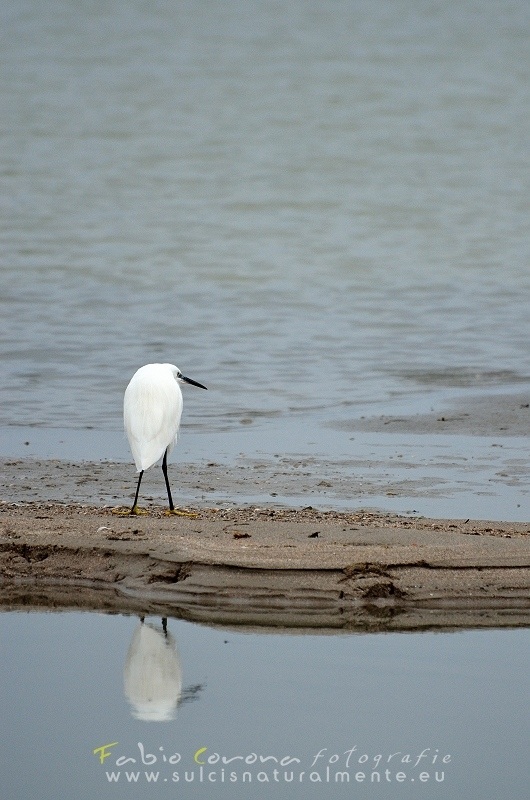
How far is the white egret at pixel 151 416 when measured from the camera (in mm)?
8586

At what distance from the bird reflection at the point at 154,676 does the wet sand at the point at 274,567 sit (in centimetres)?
27

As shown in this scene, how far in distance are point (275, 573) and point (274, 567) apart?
31mm

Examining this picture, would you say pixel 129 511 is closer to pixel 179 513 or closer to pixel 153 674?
pixel 179 513

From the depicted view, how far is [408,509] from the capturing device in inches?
347

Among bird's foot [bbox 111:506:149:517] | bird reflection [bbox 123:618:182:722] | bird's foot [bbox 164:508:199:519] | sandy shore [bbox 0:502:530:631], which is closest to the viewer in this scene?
bird reflection [bbox 123:618:182:722]

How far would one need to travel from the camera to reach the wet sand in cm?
656

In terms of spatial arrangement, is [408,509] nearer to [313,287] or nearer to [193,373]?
[193,373]

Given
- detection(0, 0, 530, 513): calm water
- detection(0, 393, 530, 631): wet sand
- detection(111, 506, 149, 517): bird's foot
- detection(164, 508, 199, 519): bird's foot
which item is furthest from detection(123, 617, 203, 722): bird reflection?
detection(0, 0, 530, 513): calm water

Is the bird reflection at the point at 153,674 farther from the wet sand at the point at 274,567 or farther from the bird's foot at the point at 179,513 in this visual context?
the bird's foot at the point at 179,513

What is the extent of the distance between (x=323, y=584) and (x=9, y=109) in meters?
42.2

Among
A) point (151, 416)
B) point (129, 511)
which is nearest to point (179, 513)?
point (129, 511)

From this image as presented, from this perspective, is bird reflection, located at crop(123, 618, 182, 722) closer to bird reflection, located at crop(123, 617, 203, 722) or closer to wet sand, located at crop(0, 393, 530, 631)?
bird reflection, located at crop(123, 617, 203, 722)

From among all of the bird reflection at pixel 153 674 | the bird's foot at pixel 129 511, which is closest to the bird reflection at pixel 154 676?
the bird reflection at pixel 153 674

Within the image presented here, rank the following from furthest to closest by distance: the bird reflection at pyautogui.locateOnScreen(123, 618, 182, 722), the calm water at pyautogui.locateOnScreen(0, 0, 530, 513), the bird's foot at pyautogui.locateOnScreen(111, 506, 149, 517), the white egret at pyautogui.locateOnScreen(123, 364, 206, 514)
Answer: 1. the calm water at pyautogui.locateOnScreen(0, 0, 530, 513)
2. the white egret at pyautogui.locateOnScreen(123, 364, 206, 514)
3. the bird's foot at pyautogui.locateOnScreen(111, 506, 149, 517)
4. the bird reflection at pyautogui.locateOnScreen(123, 618, 182, 722)
